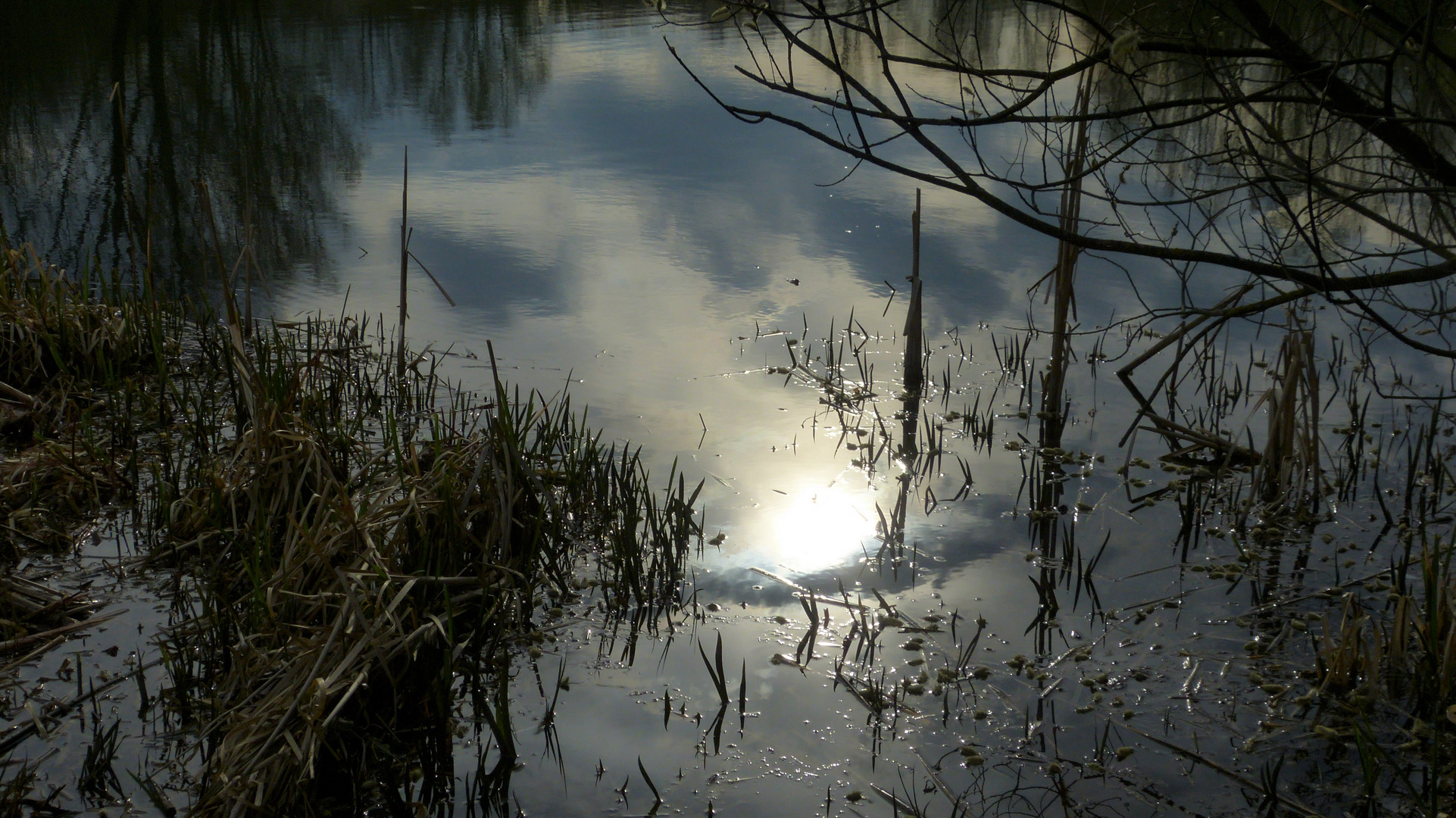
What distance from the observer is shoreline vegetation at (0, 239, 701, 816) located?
339 centimetres

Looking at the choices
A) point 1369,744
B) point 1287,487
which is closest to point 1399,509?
point 1287,487

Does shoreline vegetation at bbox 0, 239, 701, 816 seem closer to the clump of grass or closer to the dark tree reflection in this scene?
the clump of grass

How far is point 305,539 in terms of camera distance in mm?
3881

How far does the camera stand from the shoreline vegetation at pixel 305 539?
3393 mm

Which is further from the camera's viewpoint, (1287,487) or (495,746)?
(1287,487)

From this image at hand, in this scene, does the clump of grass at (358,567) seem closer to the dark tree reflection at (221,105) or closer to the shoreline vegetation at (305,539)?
the shoreline vegetation at (305,539)

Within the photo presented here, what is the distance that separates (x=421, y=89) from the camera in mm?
18828

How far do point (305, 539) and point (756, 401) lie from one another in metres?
3.59

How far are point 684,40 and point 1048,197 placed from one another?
13640mm

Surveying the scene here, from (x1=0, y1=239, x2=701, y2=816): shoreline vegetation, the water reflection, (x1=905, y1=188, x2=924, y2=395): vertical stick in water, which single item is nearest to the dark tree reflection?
(x1=0, y1=239, x2=701, y2=816): shoreline vegetation

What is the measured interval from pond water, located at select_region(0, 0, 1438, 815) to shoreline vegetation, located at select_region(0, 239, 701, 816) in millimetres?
210

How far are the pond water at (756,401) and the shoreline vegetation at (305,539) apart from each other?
8.3 inches

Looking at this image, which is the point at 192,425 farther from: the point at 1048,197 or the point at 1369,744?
the point at 1048,197

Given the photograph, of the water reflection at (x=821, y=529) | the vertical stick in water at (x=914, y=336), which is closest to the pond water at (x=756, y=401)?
the water reflection at (x=821, y=529)
